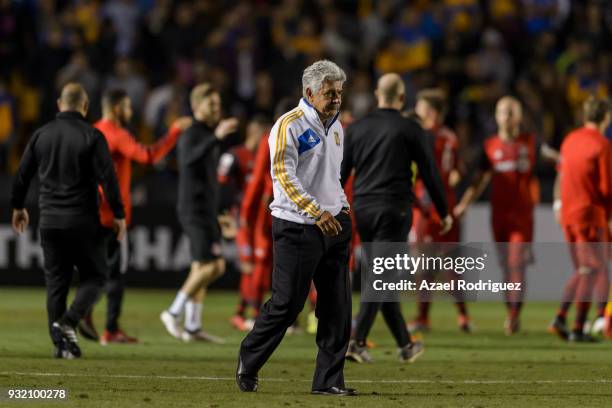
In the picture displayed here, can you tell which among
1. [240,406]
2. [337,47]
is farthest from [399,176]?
[337,47]

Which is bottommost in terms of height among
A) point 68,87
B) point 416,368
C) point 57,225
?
point 416,368

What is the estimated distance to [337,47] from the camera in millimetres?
22859

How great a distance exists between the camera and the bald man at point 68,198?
457 inches

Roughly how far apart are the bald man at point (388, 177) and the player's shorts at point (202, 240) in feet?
7.26

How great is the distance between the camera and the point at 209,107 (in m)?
13.6

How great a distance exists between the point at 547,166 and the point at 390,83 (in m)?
8.94

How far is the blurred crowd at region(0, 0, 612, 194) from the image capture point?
21453mm

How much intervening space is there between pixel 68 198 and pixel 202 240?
7.29 feet

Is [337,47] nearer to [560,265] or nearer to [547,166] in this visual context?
[547,166]

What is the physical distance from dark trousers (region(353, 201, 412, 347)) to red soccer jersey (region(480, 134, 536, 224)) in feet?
11.6

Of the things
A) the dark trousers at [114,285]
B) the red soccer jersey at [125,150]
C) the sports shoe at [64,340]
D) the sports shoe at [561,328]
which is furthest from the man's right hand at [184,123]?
the sports shoe at [561,328]

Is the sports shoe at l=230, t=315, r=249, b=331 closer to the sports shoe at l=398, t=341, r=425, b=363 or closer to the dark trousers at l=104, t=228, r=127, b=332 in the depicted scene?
the dark trousers at l=104, t=228, r=127, b=332

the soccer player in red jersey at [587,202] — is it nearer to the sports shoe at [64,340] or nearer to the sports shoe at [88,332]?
the sports shoe at [88,332]

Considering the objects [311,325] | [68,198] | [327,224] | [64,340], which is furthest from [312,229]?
[311,325]
